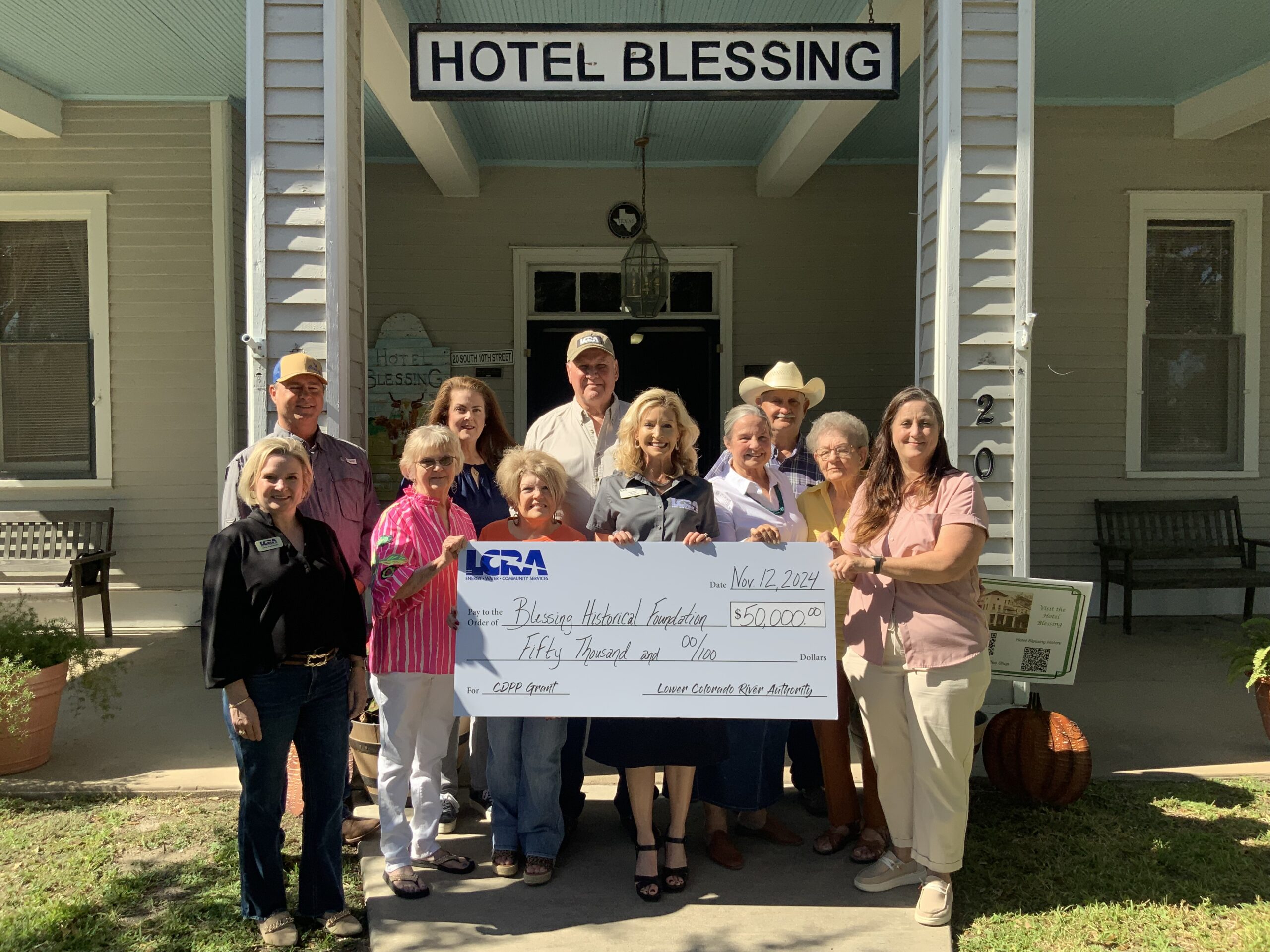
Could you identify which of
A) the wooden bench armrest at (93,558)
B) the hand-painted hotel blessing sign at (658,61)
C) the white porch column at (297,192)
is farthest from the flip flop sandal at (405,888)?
the wooden bench armrest at (93,558)

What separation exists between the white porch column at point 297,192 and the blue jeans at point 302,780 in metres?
1.33

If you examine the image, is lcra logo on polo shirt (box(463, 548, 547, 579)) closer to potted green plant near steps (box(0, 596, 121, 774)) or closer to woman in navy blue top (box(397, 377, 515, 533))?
woman in navy blue top (box(397, 377, 515, 533))

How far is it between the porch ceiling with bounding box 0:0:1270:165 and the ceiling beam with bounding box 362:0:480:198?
0.18 m

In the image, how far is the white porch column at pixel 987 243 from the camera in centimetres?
381

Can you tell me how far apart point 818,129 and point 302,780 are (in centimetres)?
484

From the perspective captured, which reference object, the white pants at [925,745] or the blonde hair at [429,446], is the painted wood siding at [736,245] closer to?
the blonde hair at [429,446]

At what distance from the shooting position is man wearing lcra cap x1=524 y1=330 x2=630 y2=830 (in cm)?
340

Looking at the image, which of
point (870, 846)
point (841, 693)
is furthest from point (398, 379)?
point (870, 846)

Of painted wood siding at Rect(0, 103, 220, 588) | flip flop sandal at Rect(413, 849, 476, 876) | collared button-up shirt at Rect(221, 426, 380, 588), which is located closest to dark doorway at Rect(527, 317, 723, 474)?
painted wood siding at Rect(0, 103, 220, 588)

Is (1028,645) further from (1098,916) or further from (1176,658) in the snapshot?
(1176,658)

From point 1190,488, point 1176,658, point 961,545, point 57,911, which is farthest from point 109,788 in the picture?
point 1190,488

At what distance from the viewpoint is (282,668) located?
257 centimetres

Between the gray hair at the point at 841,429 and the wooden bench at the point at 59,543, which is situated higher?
the gray hair at the point at 841,429

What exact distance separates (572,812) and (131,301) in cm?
494
